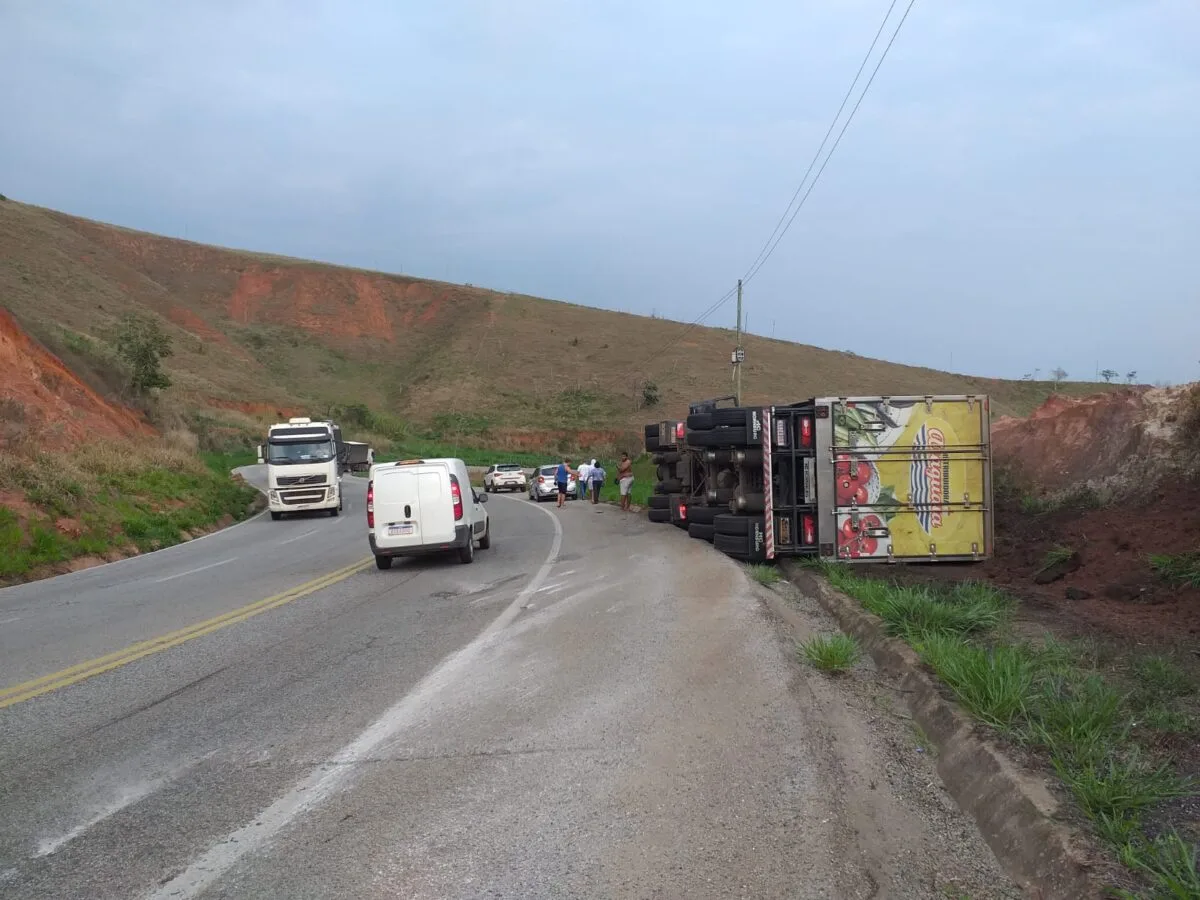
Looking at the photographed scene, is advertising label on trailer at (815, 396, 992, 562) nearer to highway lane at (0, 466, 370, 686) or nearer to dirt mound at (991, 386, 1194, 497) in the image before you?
dirt mound at (991, 386, 1194, 497)

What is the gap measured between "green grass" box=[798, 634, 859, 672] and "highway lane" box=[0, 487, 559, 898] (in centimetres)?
314

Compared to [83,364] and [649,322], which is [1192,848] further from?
[649,322]

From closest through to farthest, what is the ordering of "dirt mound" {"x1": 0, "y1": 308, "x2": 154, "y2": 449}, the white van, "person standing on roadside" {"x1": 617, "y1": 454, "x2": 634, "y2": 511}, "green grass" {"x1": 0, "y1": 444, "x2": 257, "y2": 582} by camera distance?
the white van → "green grass" {"x1": 0, "y1": 444, "x2": 257, "y2": 582} → "dirt mound" {"x1": 0, "y1": 308, "x2": 154, "y2": 449} → "person standing on roadside" {"x1": 617, "y1": 454, "x2": 634, "y2": 511}

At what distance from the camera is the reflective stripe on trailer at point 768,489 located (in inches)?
503

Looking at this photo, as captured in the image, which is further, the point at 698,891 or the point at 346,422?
the point at 346,422

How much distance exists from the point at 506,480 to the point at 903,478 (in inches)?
1406

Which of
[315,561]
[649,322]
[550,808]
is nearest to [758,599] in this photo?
[550,808]

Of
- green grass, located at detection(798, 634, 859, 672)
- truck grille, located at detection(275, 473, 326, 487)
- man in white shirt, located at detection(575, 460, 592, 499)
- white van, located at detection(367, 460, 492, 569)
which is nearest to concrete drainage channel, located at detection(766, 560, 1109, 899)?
green grass, located at detection(798, 634, 859, 672)

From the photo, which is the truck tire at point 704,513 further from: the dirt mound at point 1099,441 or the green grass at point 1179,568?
the green grass at point 1179,568

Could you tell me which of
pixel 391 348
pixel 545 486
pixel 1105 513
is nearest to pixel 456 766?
pixel 1105 513

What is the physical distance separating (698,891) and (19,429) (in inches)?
1026

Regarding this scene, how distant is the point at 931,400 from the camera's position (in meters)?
12.5

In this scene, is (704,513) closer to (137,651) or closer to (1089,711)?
(137,651)

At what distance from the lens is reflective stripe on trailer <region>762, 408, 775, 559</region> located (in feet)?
41.9
